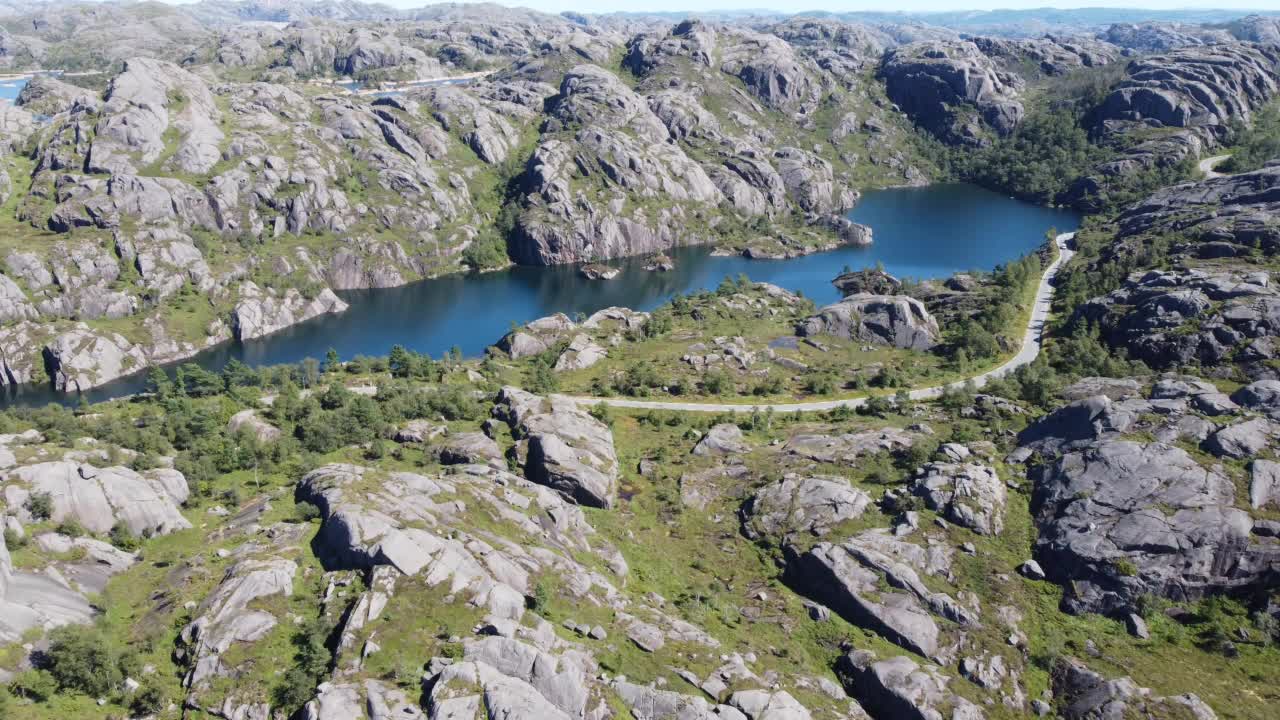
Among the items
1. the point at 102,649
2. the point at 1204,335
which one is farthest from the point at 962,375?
the point at 102,649

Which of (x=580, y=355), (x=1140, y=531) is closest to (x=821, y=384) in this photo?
(x=580, y=355)

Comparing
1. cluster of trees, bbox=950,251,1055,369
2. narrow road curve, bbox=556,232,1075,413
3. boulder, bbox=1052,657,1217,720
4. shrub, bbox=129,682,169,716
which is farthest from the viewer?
cluster of trees, bbox=950,251,1055,369

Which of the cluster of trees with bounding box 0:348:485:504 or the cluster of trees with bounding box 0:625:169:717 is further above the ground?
the cluster of trees with bounding box 0:625:169:717

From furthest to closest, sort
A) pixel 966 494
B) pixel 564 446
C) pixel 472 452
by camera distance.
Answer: pixel 564 446 → pixel 472 452 → pixel 966 494

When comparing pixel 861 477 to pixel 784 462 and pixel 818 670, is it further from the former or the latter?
pixel 818 670

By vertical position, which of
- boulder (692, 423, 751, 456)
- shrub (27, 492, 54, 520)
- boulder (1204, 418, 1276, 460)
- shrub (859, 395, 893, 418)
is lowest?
shrub (859, 395, 893, 418)

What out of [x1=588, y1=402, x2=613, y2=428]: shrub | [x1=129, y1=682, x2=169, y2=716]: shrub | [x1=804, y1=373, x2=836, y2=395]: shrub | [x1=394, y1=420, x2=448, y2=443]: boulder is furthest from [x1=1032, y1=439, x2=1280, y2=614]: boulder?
[x1=129, y1=682, x2=169, y2=716]: shrub

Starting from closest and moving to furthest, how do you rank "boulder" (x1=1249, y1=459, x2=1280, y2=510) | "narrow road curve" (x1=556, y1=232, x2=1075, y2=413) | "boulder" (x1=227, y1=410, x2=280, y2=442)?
1. "boulder" (x1=1249, y1=459, x2=1280, y2=510)
2. "boulder" (x1=227, y1=410, x2=280, y2=442)
3. "narrow road curve" (x1=556, y1=232, x2=1075, y2=413)

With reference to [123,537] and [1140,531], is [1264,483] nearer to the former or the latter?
[1140,531]

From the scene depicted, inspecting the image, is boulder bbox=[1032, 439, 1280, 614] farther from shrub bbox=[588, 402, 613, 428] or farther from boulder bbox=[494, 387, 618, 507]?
shrub bbox=[588, 402, 613, 428]

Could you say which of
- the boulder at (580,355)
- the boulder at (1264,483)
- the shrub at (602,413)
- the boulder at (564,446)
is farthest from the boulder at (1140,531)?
the boulder at (580,355)

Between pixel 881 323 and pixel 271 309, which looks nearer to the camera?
pixel 881 323
